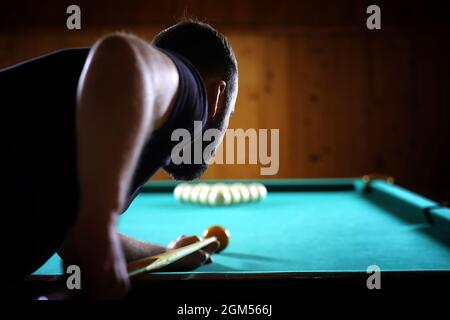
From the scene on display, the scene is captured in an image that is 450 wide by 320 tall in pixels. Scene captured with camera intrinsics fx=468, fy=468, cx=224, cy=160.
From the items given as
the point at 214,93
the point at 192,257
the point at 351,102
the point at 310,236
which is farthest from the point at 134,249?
the point at 351,102

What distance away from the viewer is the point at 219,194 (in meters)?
2.54

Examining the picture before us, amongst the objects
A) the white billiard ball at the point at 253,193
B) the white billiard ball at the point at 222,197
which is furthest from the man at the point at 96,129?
the white billiard ball at the point at 253,193

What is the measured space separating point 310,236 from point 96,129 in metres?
1.25

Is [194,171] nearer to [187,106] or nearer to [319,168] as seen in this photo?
[187,106]

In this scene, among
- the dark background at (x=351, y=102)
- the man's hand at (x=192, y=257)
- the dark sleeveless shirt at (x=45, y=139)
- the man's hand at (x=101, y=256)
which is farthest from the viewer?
the dark background at (x=351, y=102)

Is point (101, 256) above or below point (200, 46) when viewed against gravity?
below

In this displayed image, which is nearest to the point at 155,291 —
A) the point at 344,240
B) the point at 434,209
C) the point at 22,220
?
the point at 22,220

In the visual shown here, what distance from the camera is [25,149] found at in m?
0.84

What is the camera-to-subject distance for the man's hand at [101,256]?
622 mm

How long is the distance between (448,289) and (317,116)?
4404mm

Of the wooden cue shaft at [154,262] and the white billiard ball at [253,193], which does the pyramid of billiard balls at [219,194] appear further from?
the wooden cue shaft at [154,262]

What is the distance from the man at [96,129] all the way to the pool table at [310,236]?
0.76ft

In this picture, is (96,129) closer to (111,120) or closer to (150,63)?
(111,120)

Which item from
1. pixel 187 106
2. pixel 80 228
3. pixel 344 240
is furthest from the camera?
pixel 344 240
